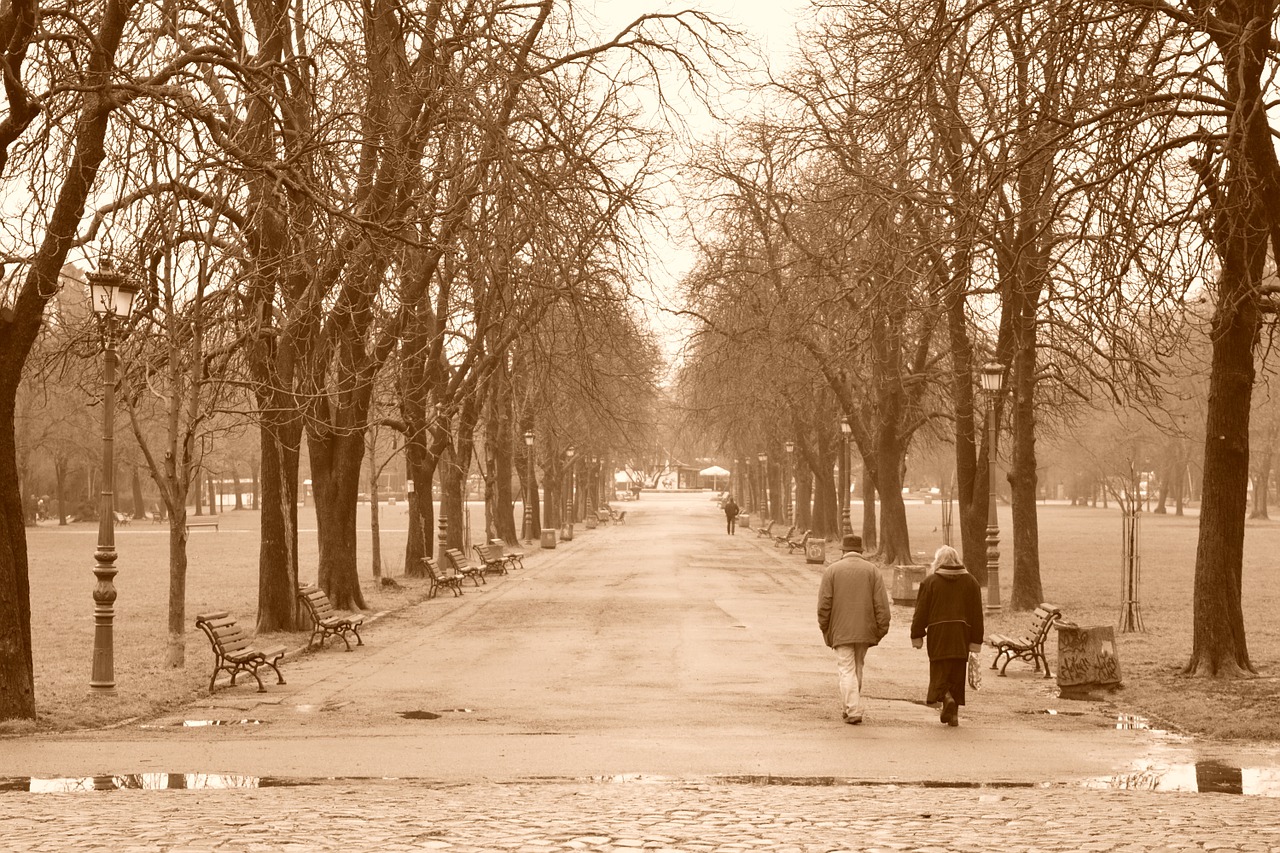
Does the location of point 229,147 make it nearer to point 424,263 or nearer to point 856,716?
point 856,716

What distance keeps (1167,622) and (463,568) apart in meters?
15.8

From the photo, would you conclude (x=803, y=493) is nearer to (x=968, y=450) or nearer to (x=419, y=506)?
(x=419, y=506)

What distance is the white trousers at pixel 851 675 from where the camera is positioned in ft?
43.8

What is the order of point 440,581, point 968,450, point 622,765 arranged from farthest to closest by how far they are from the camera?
point 440,581
point 968,450
point 622,765

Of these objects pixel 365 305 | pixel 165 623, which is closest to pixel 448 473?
pixel 165 623

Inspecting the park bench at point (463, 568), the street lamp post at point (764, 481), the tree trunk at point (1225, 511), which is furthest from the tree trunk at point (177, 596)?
the street lamp post at point (764, 481)

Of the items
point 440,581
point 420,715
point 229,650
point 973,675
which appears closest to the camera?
point 420,715

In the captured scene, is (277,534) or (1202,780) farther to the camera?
(277,534)

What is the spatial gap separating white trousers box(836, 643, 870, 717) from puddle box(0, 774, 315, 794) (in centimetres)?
531

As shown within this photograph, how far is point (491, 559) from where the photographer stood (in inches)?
1538

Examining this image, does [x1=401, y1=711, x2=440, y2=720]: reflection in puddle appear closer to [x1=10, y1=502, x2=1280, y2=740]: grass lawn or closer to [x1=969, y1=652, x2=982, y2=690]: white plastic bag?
[x1=10, y1=502, x2=1280, y2=740]: grass lawn

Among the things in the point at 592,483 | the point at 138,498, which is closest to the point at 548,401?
the point at 592,483

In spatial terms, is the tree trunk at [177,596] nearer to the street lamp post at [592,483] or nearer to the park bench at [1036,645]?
the park bench at [1036,645]

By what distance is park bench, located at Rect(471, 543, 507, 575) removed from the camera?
124 feet
